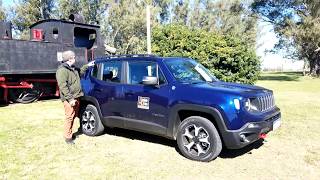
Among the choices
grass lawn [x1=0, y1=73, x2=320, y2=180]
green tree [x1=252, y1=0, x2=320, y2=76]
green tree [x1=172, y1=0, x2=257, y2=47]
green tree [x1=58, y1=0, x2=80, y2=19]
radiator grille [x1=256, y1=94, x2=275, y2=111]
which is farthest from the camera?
green tree [x1=172, y1=0, x2=257, y2=47]

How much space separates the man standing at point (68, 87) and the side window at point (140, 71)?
44.3 inches

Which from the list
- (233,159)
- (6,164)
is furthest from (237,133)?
(6,164)

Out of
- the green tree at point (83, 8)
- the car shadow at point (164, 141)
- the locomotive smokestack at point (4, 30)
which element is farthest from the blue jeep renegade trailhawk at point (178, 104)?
the green tree at point (83, 8)

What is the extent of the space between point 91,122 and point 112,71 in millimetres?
1306

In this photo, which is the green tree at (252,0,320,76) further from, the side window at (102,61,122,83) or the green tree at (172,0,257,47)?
the side window at (102,61,122,83)

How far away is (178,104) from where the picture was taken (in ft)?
22.5

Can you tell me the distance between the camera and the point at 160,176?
598cm

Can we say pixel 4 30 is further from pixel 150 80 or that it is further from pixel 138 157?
pixel 138 157

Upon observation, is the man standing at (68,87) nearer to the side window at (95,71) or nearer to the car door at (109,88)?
the car door at (109,88)

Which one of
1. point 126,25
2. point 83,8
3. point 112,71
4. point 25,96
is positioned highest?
point 83,8

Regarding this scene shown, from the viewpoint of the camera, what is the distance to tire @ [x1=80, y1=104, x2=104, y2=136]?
8570 mm

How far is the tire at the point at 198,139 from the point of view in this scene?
6520 millimetres

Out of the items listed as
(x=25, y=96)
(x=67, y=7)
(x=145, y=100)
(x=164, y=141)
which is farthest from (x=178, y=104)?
(x=67, y=7)

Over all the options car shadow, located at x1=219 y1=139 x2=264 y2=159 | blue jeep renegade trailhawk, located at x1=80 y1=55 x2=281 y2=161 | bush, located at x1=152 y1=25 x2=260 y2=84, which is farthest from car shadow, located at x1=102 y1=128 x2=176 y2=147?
bush, located at x1=152 y1=25 x2=260 y2=84
